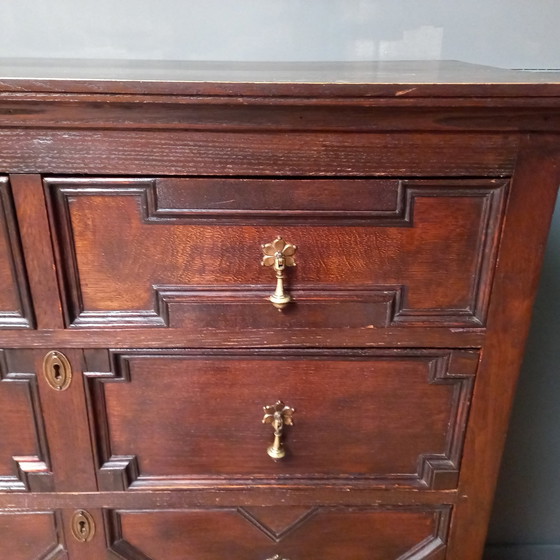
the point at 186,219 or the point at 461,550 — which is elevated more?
the point at 186,219

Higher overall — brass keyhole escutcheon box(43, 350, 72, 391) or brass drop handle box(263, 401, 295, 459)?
brass keyhole escutcheon box(43, 350, 72, 391)

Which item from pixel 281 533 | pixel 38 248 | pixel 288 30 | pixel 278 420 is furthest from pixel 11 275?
pixel 288 30

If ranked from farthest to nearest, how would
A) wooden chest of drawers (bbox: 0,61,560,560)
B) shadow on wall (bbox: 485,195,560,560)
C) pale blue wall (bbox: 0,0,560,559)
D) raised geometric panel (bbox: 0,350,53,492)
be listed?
shadow on wall (bbox: 485,195,560,560) → pale blue wall (bbox: 0,0,560,559) → raised geometric panel (bbox: 0,350,53,492) → wooden chest of drawers (bbox: 0,61,560,560)

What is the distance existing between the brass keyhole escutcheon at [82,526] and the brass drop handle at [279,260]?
0.38m

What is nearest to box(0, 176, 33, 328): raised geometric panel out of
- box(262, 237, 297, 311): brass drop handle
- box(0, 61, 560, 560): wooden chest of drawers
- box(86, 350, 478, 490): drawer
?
box(0, 61, 560, 560): wooden chest of drawers

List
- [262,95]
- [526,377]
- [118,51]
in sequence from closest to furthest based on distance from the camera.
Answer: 1. [262,95]
2. [118,51]
3. [526,377]

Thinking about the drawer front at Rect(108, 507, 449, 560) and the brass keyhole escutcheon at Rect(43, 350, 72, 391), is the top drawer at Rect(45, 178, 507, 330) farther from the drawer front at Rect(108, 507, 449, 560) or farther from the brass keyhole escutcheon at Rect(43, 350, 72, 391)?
the drawer front at Rect(108, 507, 449, 560)

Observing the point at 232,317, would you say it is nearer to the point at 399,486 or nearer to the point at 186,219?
the point at 186,219

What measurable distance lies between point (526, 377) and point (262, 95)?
87 cm

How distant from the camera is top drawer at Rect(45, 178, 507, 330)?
Result: 592 millimetres

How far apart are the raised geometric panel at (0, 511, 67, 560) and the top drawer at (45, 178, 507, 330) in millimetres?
284

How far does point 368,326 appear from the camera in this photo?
2.12 ft

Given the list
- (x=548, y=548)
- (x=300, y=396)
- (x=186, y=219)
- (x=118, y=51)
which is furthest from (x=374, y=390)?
(x=548, y=548)

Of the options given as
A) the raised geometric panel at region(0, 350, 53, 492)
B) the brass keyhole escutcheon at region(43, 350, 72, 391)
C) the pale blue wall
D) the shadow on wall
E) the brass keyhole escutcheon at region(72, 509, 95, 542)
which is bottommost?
the shadow on wall
